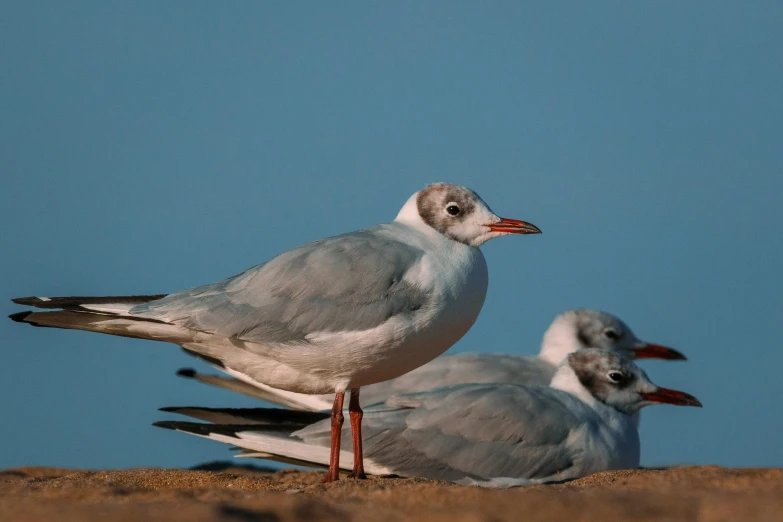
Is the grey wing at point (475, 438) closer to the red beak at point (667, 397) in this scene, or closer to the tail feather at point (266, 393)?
the red beak at point (667, 397)

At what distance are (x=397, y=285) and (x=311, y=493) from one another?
68.5 inches

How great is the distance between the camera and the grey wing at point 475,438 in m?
7.76

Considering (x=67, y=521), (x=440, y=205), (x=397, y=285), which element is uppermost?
(x=440, y=205)

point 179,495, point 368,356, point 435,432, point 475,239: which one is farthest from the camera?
point 435,432

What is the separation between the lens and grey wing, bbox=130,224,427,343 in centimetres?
Result: 636

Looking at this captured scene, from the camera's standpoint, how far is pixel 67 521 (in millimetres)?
3523

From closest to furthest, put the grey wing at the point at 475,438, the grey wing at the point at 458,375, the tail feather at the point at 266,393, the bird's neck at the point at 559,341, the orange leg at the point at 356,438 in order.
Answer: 1. the orange leg at the point at 356,438
2. the grey wing at the point at 475,438
3. the grey wing at the point at 458,375
4. the tail feather at the point at 266,393
5. the bird's neck at the point at 559,341

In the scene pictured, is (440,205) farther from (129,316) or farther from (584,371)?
(584,371)

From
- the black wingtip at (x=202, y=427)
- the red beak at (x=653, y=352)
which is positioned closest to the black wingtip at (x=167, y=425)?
the black wingtip at (x=202, y=427)

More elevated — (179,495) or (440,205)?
(440,205)

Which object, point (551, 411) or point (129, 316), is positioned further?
point (551, 411)

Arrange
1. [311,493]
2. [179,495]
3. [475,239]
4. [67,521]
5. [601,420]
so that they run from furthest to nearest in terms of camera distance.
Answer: [601,420]
[475,239]
[311,493]
[179,495]
[67,521]

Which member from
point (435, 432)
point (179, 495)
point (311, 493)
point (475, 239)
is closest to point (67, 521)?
point (179, 495)

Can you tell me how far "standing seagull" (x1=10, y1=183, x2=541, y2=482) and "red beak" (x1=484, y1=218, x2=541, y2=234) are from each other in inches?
11.8
